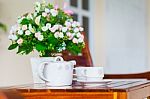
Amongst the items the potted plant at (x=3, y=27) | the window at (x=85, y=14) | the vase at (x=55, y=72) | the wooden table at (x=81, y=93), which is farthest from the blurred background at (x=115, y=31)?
the wooden table at (x=81, y=93)

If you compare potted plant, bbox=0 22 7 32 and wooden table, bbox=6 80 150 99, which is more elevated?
potted plant, bbox=0 22 7 32

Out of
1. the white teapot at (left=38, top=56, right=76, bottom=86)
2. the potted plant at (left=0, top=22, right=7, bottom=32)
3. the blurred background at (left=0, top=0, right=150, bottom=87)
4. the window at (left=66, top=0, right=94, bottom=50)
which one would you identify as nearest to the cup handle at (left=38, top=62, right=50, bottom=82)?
the white teapot at (left=38, top=56, right=76, bottom=86)

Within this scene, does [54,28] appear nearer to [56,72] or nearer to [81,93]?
[56,72]

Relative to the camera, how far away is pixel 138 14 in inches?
219

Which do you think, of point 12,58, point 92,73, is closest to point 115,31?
point 12,58

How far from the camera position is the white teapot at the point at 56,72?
1391 millimetres

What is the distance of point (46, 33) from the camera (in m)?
1.49

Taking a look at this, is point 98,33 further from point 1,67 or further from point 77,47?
point 77,47

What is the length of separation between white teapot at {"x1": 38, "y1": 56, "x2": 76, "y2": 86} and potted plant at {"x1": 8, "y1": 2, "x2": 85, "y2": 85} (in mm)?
73

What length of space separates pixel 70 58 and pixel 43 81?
0.93m

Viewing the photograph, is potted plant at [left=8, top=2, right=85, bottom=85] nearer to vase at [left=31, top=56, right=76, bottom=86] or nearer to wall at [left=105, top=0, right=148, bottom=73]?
vase at [left=31, top=56, right=76, bottom=86]

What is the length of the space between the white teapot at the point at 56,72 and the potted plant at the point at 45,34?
73mm

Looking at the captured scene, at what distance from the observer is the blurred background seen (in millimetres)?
4535

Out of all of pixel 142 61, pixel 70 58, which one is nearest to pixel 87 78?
pixel 70 58
